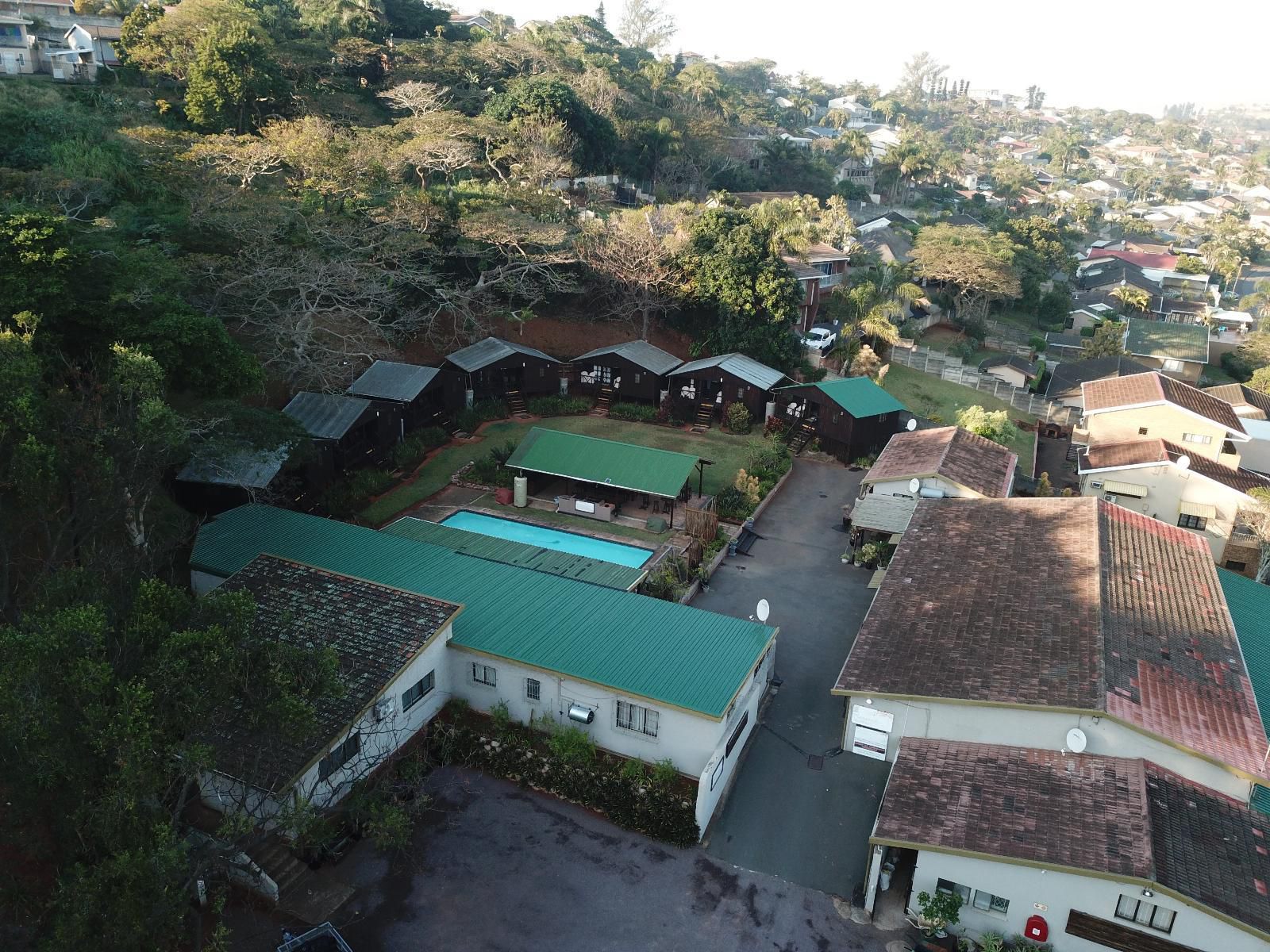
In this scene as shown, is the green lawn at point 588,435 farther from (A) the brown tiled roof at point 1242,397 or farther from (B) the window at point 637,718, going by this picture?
(A) the brown tiled roof at point 1242,397

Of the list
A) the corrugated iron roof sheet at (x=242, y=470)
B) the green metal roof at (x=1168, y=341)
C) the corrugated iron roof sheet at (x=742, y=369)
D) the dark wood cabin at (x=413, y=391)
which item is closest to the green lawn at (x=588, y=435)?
the dark wood cabin at (x=413, y=391)

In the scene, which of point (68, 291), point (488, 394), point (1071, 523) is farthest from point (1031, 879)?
point (488, 394)

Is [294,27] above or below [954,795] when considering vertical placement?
above

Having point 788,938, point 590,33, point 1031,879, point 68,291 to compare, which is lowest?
point 788,938

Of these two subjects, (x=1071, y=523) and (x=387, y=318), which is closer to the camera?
(x=1071, y=523)

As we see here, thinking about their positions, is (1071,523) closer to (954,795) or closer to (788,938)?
Answer: (954,795)

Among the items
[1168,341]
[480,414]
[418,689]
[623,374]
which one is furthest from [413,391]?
[1168,341]

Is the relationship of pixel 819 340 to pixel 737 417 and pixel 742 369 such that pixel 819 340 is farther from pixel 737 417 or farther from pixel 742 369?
pixel 737 417
